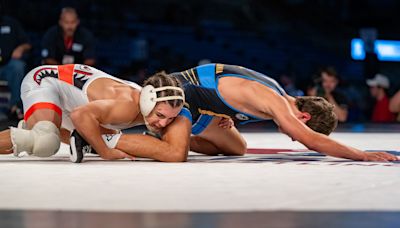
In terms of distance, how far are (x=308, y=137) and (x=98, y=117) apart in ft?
3.41

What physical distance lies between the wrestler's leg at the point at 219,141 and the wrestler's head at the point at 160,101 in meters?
0.83

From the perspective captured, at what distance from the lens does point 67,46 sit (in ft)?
28.1

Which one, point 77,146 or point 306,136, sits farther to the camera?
point 77,146

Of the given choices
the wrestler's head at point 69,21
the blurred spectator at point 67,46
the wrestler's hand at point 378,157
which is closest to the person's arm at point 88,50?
the blurred spectator at point 67,46

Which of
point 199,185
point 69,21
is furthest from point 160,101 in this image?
point 69,21

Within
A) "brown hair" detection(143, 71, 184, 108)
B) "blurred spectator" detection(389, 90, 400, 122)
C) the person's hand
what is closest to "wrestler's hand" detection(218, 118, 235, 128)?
"brown hair" detection(143, 71, 184, 108)

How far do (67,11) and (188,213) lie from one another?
603cm

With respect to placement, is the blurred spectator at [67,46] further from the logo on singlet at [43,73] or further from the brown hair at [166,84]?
the brown hair at [166,84]

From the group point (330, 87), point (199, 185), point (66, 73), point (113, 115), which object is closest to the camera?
point (199, 185)

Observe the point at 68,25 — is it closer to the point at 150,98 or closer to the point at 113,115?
the point at 113,115

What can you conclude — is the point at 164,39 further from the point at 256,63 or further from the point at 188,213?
the point at 188,213

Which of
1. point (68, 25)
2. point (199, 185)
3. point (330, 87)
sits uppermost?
point (68, 25)

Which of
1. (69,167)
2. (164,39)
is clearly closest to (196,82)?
(69,167)

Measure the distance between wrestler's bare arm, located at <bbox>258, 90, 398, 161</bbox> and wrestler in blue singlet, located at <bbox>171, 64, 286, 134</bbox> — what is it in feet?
0.72
